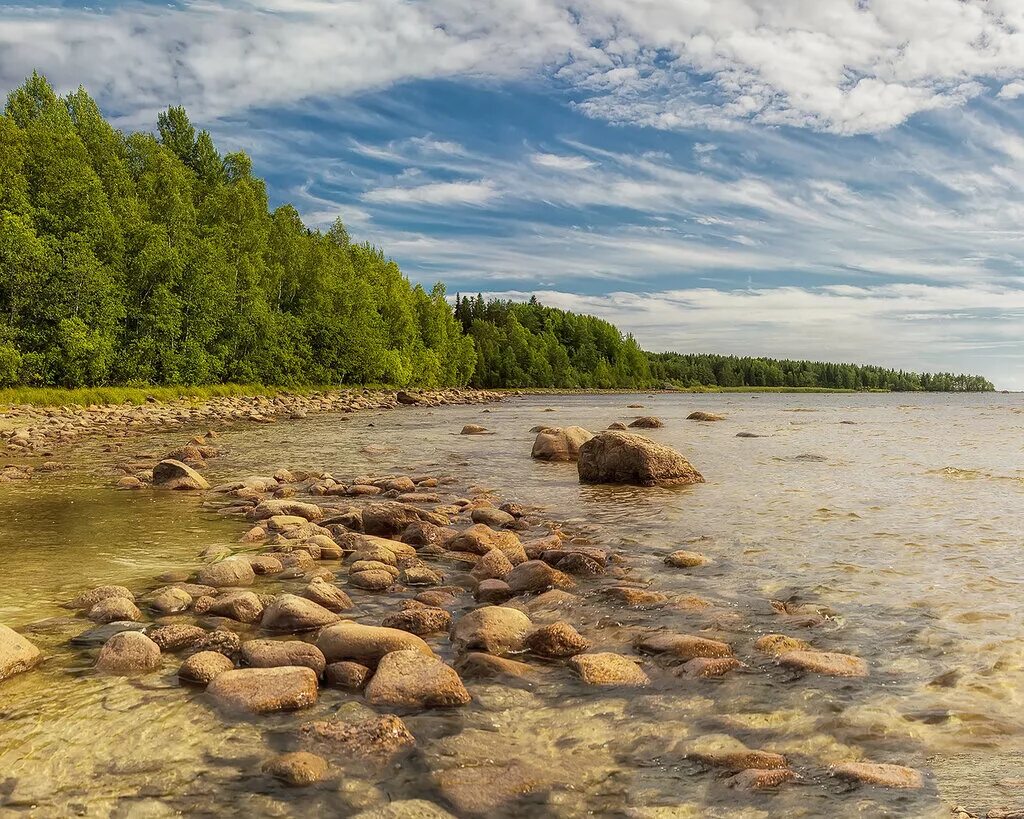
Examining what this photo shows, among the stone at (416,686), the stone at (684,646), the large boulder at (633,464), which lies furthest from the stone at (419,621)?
the large boulder at (633,464)

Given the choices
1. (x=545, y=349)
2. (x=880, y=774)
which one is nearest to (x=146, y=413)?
(x=880, y=774)

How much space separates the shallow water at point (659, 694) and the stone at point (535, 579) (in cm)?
58

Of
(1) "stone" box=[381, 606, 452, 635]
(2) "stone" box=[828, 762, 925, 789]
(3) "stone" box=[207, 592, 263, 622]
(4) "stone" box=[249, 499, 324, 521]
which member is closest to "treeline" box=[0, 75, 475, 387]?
(4) "stone" box=[249, 499, 324, 521]

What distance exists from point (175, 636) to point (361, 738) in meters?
2.07

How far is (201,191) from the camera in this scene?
64125mm

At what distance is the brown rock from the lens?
446 centimetres

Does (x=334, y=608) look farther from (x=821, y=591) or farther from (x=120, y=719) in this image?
(x=821, y=591)

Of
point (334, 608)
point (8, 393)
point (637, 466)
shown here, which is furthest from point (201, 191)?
point (334, 608)

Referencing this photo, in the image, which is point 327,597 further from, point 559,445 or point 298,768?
point 559,445

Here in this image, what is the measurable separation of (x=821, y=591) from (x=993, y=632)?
1.38 m

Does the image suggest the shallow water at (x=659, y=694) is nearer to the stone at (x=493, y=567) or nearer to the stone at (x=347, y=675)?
the stone at (x=347, y=675)

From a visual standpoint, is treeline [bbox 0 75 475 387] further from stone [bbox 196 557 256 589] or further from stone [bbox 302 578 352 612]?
stone [bbox 302 578 352 612]

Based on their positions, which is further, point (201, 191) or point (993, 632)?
point (201, 191)

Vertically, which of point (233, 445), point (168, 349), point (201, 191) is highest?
point (201, 191)
